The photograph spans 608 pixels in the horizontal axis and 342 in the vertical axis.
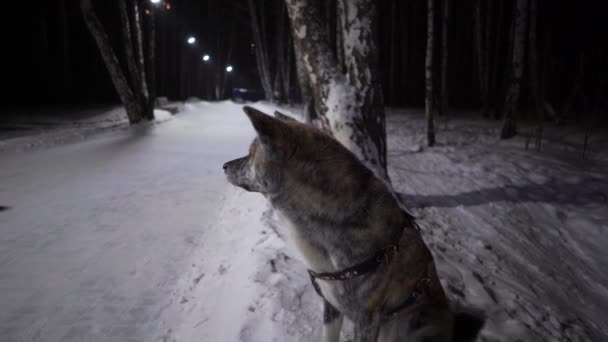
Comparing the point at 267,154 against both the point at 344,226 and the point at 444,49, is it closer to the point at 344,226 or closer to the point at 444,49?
the point at 344,226

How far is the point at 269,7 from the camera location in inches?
1277

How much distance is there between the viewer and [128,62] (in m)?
14.8

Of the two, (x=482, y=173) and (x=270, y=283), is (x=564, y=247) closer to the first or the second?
(x=482, y=173)

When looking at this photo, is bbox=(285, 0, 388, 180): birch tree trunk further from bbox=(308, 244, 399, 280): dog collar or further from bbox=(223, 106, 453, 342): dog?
bbox=(308, 244, 399, 280): dog collar

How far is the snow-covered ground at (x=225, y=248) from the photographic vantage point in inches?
122

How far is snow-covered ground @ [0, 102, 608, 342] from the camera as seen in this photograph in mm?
3092

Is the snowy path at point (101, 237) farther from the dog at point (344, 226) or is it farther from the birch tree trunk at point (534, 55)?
the birch tree trunk at point (534, 55)

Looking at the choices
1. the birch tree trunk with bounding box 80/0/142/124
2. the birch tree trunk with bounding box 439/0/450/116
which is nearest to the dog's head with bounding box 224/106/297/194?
the birch tree trunk with bounding box 439/0/450/116

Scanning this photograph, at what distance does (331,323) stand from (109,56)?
1435 centimetres

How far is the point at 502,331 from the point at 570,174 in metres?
6.73

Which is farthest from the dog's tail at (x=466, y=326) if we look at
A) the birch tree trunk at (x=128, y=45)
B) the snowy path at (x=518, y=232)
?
the birch tree trunk at (x=128, y=45)

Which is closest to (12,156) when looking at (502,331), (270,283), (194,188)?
(194,188)

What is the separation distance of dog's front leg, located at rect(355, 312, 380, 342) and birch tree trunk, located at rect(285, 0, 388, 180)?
119 inches

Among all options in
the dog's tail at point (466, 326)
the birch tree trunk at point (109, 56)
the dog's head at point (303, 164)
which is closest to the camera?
the dog's head at point (303, 164)
